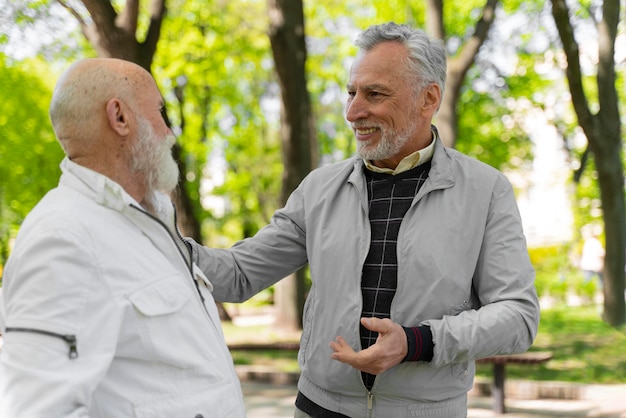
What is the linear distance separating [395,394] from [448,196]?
702 millimetres

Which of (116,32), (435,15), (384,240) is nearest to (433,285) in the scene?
(384,240)

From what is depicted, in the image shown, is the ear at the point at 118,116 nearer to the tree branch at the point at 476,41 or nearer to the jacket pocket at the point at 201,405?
the jacket pocket at the point at 201,405

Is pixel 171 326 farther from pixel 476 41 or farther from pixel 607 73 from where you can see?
pixel 476 41

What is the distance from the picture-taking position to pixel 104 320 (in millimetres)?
1883

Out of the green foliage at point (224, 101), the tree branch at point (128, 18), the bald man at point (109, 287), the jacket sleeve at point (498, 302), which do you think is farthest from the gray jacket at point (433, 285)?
the green foliage at point (224, 101)

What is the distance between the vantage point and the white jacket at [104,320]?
1768 mm

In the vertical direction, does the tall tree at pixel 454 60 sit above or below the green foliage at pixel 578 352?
above

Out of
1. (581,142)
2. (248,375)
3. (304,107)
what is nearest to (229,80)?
(304,107)

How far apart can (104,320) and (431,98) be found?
1.58 meters

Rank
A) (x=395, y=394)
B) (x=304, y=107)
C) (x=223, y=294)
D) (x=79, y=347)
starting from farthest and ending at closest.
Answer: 1. (x=304, y=107)
2. (x=223, y=294)
3. (x=395, y=394)
4. (x=79, y=347)

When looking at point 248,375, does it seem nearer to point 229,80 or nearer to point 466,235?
point 466,235

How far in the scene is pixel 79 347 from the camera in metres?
1.82

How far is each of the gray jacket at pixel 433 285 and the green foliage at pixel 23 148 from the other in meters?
14.0

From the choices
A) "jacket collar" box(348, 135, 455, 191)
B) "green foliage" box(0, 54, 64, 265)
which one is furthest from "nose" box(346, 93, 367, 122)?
"green foliage" box(0, 54, 64, 265)
